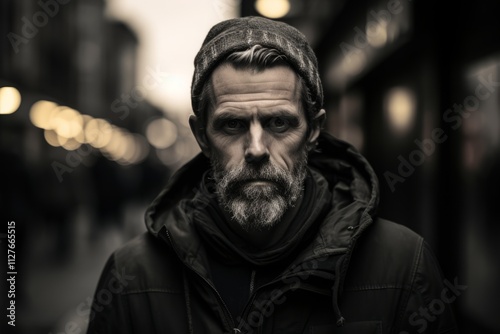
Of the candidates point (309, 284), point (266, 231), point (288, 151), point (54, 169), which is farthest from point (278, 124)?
point (54, 169)

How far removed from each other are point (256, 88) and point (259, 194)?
1.37ft

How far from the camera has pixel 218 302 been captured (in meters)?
2.45

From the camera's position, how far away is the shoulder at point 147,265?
266 cm

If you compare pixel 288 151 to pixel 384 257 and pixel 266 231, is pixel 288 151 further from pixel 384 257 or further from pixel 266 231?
pixel 384 257

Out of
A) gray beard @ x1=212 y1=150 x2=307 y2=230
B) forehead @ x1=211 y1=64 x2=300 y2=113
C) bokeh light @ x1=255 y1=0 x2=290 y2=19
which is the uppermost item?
bokeh light @ x1=255 y1=0 x2=290 y2=19

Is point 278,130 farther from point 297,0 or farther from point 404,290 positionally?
point 297,0

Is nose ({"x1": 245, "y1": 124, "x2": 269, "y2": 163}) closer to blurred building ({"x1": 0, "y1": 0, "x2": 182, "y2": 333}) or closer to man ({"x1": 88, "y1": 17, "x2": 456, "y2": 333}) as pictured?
man ({"x1": 88, "y1": 17, "x2": 456, "y2": 333})

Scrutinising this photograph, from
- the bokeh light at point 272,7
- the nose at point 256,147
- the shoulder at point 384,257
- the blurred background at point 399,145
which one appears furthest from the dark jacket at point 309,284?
the bokeh light at point 272,7

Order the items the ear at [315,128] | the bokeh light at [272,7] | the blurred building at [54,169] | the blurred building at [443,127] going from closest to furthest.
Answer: the ear at [315,128], the blurred building at [443,127], the bokeh light at [272,7], the blurred building at [54,169]

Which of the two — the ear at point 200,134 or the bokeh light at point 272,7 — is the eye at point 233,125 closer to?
the ear at point 200,134

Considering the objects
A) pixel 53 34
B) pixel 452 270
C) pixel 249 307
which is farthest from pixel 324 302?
pixel 53 34

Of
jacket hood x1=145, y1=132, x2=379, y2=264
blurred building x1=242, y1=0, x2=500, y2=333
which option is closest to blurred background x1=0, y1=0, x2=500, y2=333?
blurred building x1=242, y1=0, x2=500, y2=333

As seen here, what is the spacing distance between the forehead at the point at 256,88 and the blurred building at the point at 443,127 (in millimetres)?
2759

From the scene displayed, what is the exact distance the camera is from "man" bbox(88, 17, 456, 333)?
8.02 ft
